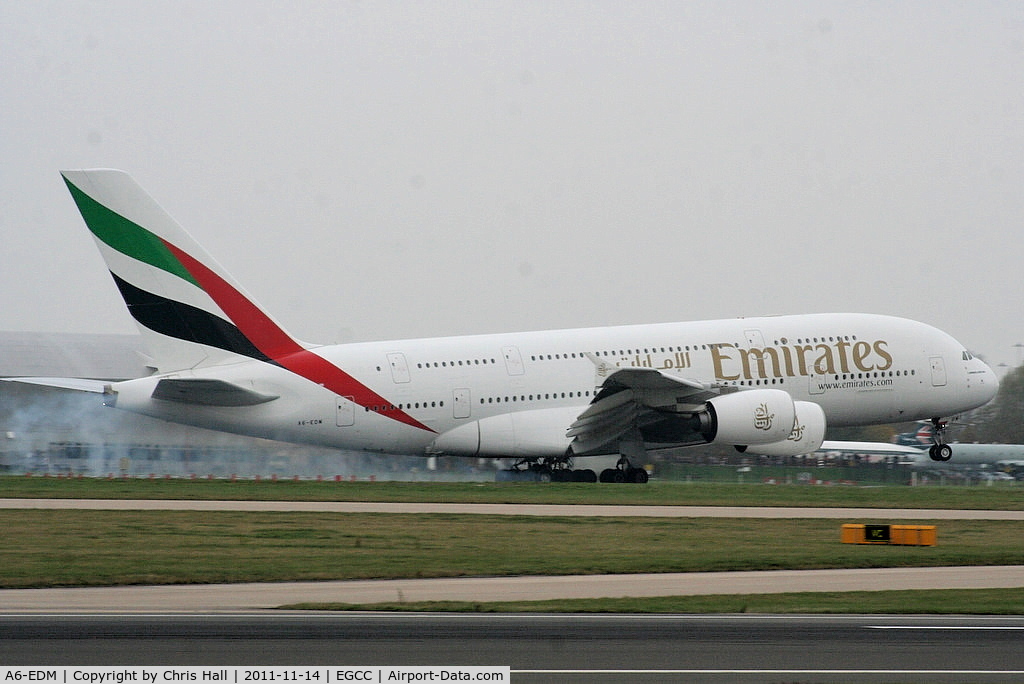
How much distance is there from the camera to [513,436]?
128ft

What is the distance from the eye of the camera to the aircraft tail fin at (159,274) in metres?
35.8

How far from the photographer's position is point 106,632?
13.2 metres

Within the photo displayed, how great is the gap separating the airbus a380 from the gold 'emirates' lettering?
4cm

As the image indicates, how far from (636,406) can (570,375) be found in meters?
2.66

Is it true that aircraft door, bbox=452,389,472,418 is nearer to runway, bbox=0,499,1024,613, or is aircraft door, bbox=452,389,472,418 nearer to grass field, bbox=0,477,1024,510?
grass field, bbox=0,477,1024,510

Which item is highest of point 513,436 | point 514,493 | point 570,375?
point 570,375

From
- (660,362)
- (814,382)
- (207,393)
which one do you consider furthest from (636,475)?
(207,393)

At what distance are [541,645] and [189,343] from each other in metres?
25.2

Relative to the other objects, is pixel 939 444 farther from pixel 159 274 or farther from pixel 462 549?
pixel 462 549

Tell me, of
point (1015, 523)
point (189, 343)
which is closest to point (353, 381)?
point (189, 343)

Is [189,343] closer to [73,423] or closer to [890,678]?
[73,423]

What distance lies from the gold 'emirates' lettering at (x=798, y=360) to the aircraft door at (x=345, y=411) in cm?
1090

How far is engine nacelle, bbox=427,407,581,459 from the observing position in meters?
38.8

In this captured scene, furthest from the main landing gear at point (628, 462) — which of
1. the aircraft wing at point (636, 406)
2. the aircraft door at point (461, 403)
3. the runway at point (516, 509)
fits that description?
the runway at point (516, 509)
